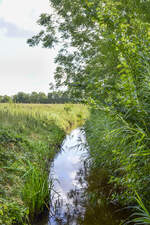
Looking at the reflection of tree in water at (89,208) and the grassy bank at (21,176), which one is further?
the reflection of tree in water at (89,208)

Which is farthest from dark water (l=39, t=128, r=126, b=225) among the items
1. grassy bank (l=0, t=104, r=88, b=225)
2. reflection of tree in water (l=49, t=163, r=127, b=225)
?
grassy bank (l=0, t=104, r=88, b=225)

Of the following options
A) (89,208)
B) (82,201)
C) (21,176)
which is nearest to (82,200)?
(82,201)

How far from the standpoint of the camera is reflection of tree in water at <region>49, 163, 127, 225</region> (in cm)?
388

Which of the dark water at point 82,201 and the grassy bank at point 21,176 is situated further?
the dark water at point 82,201

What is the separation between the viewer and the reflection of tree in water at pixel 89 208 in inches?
153

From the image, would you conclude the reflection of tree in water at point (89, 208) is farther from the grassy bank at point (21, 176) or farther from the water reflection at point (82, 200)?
the grassy bank at point (21, 176)

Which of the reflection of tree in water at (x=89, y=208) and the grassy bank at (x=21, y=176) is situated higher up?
the grassy bank at (x=21, y=176)

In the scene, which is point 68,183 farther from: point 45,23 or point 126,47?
point 45,23

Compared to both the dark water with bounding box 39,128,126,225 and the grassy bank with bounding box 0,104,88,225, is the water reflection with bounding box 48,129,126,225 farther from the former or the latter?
the grassy bank with bounding box 0,104,88,225

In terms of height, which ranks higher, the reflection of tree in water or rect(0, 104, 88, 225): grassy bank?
rect(0, 104, 88, 225): grassy bank

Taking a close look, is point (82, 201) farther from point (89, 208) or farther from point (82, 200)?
point (89, 208)

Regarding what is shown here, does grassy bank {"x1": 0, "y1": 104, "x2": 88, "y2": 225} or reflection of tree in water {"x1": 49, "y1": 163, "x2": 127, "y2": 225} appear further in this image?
reflection of tree in water {"x1": 49, "y1": 163, "x2": 127, "y2": 225}

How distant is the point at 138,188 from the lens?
2.82m

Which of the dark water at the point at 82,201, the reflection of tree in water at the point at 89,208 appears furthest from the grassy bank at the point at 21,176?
the reflection of tree in water at the point at 89,208
